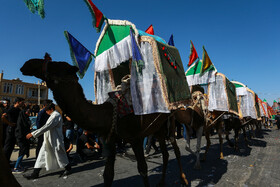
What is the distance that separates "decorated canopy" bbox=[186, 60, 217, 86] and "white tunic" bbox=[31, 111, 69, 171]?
473 centimetres

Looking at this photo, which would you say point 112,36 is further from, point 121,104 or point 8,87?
point 8,87

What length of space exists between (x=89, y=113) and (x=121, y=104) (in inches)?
24.2

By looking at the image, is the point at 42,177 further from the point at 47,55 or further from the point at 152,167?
the point at 47,55

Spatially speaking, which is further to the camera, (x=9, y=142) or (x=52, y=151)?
(x=9, y=142)

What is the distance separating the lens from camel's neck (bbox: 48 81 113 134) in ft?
8.32

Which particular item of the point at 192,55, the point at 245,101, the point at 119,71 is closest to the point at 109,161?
the point at 119,71

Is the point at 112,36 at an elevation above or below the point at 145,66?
above

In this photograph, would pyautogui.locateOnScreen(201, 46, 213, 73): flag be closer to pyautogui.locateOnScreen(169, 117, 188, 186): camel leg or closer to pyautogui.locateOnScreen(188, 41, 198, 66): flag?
pyautogui.locateOnScreen(188, 41, 198, 66): flag

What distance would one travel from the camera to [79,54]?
3654mm

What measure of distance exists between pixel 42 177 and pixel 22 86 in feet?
174

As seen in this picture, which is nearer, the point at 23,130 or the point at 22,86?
the point at 23,130

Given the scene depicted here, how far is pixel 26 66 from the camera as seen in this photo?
2416 millimetres

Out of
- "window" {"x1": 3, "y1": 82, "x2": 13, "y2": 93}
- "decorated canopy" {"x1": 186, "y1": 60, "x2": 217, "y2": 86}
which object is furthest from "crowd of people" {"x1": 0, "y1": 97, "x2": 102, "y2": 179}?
"window" {"x1": 3, "y1": 82, "x2": 13, "y2": 93}

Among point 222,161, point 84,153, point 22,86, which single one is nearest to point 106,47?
point 84,153
